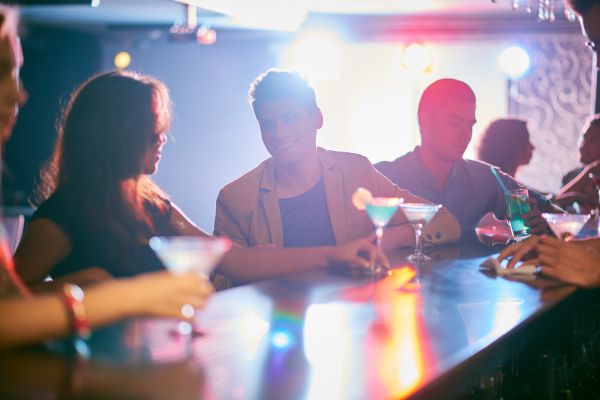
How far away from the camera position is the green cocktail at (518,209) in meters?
3.17

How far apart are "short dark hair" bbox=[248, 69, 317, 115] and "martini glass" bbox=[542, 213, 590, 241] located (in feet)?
4.14

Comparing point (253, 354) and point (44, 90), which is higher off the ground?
point (44, 90)

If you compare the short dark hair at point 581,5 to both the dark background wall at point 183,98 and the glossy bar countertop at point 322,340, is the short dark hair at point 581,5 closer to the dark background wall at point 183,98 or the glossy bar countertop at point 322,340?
the glossy bar countertop at point 322,340

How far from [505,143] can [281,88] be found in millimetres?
2744

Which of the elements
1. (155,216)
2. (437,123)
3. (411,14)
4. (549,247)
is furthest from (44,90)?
Answer: (549,247)

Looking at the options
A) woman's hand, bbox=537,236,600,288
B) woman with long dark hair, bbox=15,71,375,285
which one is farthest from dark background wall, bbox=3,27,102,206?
woman's hand, bbox=537,236,600,288

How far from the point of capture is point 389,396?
4.16 ft

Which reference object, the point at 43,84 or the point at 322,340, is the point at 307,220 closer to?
the point at 322,340

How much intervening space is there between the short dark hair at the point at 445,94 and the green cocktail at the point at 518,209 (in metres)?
1.26

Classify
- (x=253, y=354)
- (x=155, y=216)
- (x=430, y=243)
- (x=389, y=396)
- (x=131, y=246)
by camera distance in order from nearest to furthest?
(x=389, y=396)
(x=253, y=354)
(x=131, y=246)
(x=155, y=216)
(x=430, y=243)

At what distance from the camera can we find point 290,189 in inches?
139

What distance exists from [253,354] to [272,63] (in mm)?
9976

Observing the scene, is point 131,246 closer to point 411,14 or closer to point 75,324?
point 75,324

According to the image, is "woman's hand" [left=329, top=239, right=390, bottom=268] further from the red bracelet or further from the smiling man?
the red bracelet
